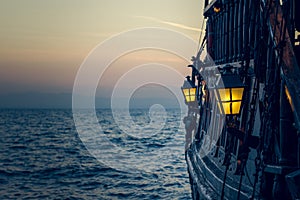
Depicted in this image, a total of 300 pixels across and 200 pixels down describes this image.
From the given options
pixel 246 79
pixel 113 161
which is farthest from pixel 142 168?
pixel 246 79

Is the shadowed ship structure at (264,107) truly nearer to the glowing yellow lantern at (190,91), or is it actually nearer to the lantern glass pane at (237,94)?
the lantern glass pane at (237,94)

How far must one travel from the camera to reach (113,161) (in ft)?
129

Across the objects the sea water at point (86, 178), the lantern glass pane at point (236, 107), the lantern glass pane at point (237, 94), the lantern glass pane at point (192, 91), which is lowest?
the sea water at point (86, 178)

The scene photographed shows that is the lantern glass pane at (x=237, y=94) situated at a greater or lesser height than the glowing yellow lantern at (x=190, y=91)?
lesser

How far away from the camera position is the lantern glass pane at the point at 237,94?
23.6 feet

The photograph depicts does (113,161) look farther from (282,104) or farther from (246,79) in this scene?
(282,104)

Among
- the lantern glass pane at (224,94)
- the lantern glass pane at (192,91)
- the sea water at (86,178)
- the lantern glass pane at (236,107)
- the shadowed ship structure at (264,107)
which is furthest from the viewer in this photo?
the sea water at (86,178)

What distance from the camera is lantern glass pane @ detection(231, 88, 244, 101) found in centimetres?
720

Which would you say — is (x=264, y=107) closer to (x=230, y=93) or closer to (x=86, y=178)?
(x=230, y=93)

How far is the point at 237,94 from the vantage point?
7254 millimetres

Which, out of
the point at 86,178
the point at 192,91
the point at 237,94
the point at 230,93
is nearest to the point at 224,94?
the point at 230,93

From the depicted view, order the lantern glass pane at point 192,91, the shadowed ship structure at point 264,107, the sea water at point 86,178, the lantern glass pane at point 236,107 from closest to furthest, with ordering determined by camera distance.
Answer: the shadowed ship structure at point 264,107 → the lantern glass pane at point 236,107 → the lantern glass pane at point 192,91 → the sea water at point 86,178

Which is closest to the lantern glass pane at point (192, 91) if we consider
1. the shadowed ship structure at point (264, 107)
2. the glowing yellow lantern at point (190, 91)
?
the glowing yellow lantern at point (190, 91)

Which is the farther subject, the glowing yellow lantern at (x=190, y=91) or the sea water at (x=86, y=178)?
the sea water at (x=86, y=178)
